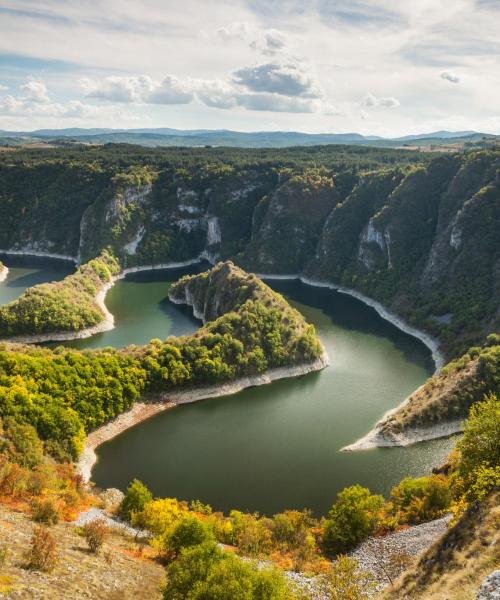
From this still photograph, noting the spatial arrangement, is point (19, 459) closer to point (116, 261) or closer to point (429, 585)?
point (429, 585)

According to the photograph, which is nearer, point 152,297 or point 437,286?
point 437,286

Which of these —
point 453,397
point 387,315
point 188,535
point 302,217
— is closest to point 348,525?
point 188,535

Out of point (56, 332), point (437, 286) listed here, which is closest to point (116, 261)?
point (56, 332)

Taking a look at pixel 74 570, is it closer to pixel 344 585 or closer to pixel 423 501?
pixel 344 585

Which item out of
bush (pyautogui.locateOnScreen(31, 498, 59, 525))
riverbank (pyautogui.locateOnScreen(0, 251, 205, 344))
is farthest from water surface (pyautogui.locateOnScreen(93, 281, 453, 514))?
riverbank (pyautogui.locateOnScreen(0, 251, 205, 344))

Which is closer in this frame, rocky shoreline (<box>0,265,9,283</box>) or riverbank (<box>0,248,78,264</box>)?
rocky shoreline (<box>0,265,9,283</box>)

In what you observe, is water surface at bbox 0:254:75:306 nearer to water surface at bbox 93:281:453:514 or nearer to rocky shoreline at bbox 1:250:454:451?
rocky shoreline at bbox 1:250:454:451
